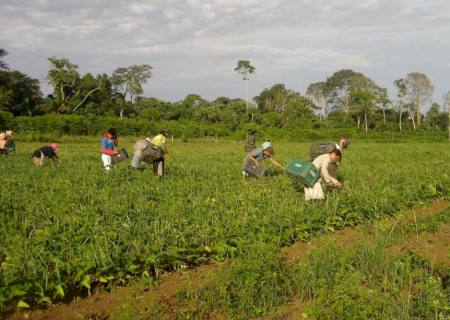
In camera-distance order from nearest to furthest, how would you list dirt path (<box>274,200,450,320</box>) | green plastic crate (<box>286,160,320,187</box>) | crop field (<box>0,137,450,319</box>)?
crop field (<box>0,137,450,319</box>) → dirt path (<box>274,200,450,320</box>) → green plastic crate (<box>286,160,320,187</box>)

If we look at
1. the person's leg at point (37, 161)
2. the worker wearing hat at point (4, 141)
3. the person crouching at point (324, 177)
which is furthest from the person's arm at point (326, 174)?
the worker wearing hat at point (4, 141)

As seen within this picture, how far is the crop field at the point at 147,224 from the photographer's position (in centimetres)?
475

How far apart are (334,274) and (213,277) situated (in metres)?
1.43

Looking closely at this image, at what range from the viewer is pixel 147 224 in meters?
6.38

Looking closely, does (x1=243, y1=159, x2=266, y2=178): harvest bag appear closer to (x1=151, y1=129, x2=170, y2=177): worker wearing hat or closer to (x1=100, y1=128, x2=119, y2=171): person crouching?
(x1=151, y1=129, x2=170, y2=177): worker wearing hat

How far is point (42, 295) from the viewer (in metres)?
4.23

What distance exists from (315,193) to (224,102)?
5688cm

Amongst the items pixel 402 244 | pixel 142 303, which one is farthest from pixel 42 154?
pixel 402 244

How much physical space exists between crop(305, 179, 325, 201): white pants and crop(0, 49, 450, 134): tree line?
39.0m

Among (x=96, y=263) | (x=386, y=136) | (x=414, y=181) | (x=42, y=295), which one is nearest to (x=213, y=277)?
(x=96, y=263)

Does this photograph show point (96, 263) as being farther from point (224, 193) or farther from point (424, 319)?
point (224, 193)

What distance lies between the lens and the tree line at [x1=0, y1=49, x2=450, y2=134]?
45.8 meters

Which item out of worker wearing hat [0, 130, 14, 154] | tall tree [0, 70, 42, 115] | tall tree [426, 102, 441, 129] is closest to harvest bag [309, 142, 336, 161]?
worker wearing hat [0, 130, 14, 154]

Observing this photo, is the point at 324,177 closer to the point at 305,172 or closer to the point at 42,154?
the point at 305,172
